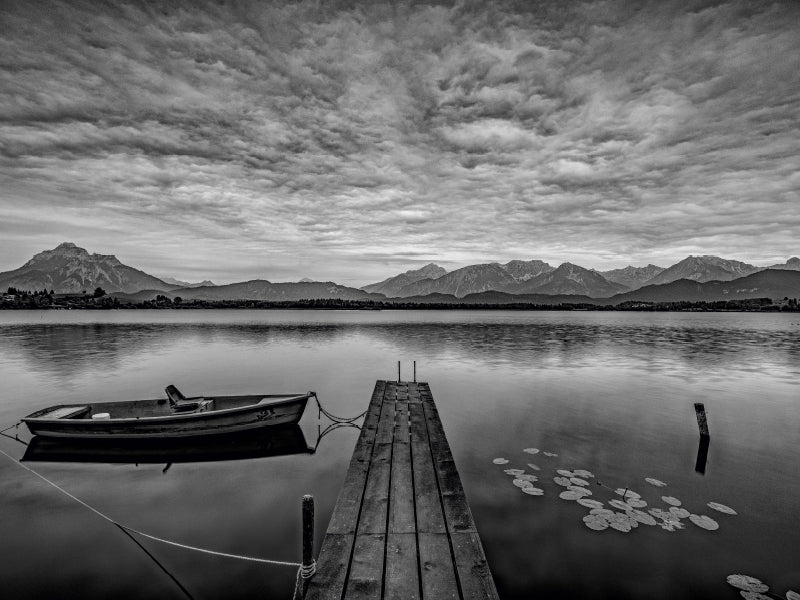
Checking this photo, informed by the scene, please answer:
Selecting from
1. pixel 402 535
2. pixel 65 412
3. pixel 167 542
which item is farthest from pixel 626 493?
pixel 65 412

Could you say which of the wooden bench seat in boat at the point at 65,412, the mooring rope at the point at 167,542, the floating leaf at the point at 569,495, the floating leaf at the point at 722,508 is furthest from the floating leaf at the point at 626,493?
the wooden bench seat in boat at the point at 65,412

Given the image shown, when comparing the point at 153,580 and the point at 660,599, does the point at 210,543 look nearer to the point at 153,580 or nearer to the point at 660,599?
Answer: the point at 153,580

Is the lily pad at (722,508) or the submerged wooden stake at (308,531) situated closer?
the submerged wooden stake at (308,531)

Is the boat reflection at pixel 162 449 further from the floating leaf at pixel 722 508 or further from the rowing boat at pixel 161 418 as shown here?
the floating leaf at pixel 722 508

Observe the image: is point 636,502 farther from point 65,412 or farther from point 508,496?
point 65,412

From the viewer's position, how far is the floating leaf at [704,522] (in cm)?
1214

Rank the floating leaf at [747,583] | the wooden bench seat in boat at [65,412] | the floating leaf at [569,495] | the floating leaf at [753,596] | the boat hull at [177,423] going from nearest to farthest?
the floating leaf at [753,596] → the floating leaf at [747,583] → the floating leaf at [569,495] → the boat hull at [177,423] → the wooden bench seat in boat at [65,412]

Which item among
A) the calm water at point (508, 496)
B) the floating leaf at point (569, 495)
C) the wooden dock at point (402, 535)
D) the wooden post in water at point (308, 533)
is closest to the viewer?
the wooden dock at point (402, 535)

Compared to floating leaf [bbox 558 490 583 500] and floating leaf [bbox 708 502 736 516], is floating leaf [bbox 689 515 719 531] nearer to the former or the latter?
floating leaf [bbox 708 502 736 516]

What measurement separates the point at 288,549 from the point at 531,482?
909 centimetres

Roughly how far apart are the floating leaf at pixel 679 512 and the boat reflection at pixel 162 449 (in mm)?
15417

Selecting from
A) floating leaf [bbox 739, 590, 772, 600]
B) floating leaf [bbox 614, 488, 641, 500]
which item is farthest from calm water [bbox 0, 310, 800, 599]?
floating leaf [bbox 614, 488, 641, 500]

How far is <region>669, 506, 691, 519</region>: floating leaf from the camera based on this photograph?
12673mm

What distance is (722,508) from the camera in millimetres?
13375
